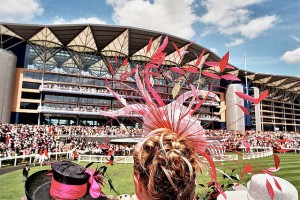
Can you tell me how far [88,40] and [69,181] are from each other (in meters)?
52.8

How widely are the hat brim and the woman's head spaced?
1.91 meters

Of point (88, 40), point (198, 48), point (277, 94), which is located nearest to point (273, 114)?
point (277, 94)

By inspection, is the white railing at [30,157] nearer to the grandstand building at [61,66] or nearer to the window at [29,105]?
the grandstand building at [61,66]

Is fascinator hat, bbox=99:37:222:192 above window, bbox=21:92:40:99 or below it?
below

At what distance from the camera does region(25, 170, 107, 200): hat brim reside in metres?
3.29

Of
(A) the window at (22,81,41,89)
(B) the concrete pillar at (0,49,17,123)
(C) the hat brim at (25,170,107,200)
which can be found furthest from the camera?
(A) the window at (22,81,41,89)

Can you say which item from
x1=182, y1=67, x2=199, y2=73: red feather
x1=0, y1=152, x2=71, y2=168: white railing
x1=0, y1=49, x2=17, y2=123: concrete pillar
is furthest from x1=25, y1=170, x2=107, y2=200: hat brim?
x1=0, y1=49, x2=17, y2=123: concrete pillar

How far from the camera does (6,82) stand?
46594 millimetres

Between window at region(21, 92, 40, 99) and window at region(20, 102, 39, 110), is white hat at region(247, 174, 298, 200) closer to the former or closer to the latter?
window at region(20, 102, 39, 110)

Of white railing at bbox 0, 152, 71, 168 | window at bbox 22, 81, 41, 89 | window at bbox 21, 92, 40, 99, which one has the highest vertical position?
window at bbox 22, 81, 41, 89

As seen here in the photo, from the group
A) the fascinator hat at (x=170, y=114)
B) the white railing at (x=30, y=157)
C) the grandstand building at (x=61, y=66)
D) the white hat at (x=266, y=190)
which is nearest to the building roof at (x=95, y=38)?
the grandstand building at (x=61, y=66)

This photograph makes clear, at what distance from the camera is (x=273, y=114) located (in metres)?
85.1

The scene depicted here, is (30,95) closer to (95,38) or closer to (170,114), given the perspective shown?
(95,38)

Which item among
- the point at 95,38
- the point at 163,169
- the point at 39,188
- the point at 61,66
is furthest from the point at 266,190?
the point at 61,66
